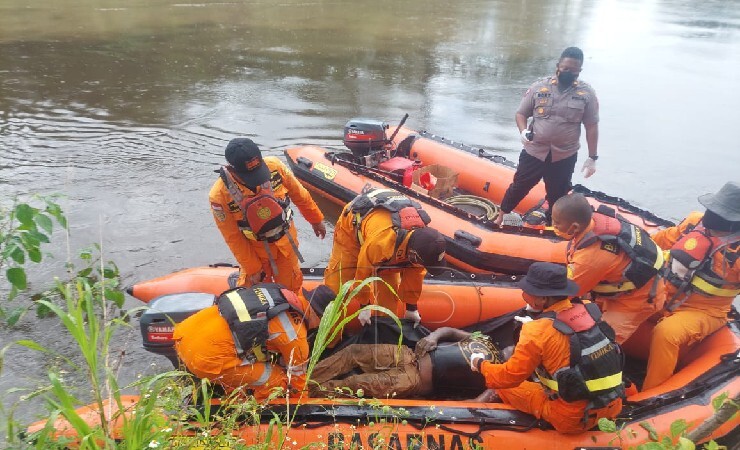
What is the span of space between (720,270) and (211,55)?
10.9 m

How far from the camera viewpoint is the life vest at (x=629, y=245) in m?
2.74

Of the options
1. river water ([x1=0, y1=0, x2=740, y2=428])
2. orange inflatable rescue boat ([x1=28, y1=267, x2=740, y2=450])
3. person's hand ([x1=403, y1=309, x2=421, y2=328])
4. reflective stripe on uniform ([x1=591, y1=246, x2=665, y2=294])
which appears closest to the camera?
orange inflatable rescue boat ([x1=28, y1=267, x2=740, y2=450])

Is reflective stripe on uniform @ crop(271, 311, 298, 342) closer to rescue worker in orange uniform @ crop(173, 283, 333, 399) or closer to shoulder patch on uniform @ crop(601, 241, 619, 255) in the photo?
rescue worker in orange uniform @ crop(173, 283, 333, 399)

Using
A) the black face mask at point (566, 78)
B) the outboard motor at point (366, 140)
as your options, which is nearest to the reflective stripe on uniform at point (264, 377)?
the black face mask at point (566, 78)

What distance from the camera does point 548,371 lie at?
91.4 inches

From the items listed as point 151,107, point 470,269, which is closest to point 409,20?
point 151,107

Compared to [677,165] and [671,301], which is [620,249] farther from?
[677,165]

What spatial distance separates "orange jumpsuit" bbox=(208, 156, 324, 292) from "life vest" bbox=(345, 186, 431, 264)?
493 mm

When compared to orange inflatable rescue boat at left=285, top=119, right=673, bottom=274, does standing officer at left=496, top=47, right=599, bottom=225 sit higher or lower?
higher

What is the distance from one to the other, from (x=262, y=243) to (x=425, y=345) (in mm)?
1133

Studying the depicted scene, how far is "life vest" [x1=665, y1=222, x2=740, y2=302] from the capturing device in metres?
2.80

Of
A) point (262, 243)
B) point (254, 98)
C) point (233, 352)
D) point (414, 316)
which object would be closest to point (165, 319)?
point (233, 352)

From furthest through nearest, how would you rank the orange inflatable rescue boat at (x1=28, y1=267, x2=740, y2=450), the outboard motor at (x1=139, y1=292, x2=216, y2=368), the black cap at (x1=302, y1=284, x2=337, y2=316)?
the outboard motor at (x1=139, y1=292, x2=216, y2=368) < the black cap at (x1=302, y1=284, x2=337, y2=316) < the orange inflatable rescue boat at (x1=28, y1=267, x2=740, y2=450)

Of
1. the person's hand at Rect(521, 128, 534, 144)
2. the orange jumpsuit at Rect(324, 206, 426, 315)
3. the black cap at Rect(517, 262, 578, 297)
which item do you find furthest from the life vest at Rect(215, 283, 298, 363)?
the person's hand at Rect(521, 128, 534, 144)
